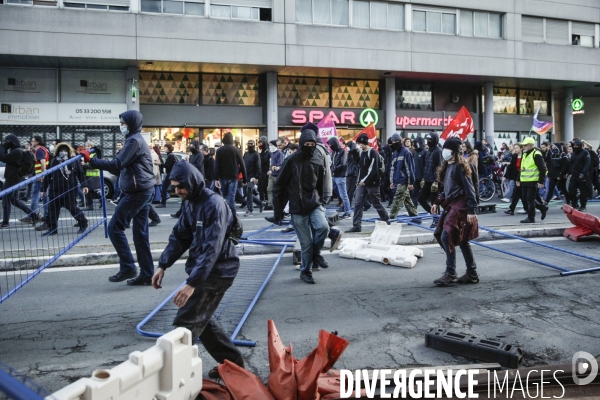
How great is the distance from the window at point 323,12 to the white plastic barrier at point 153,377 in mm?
24306

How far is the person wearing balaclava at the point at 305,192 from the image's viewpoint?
6934 millimetres

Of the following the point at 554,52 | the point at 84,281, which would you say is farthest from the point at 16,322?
the point at 554,52

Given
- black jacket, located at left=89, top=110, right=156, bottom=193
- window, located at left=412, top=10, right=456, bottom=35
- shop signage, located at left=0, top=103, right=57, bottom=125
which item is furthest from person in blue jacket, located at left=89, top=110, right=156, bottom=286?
window, located at left=412, top=10, right=456, bottom=35

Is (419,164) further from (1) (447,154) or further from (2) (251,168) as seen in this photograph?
(1) (447,154)

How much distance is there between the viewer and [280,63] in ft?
82.9

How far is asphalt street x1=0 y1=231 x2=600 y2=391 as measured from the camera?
451 centimetres

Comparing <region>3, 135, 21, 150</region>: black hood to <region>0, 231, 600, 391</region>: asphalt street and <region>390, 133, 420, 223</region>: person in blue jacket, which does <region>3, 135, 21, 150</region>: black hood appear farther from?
<region>390, 133, 420, 223</region>: person in blue jacket

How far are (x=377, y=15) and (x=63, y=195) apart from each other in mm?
22819

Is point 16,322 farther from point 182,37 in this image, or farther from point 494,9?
point 494,9

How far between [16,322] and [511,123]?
103ft

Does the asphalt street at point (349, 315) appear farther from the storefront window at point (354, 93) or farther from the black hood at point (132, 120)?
the storefront window at point (354, 93)

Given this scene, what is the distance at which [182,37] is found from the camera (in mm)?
23828

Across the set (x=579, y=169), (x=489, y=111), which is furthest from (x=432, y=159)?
(x=489, y=111)

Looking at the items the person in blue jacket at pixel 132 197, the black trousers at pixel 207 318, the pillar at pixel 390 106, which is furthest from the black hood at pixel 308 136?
the pillar at pixel 390 106
